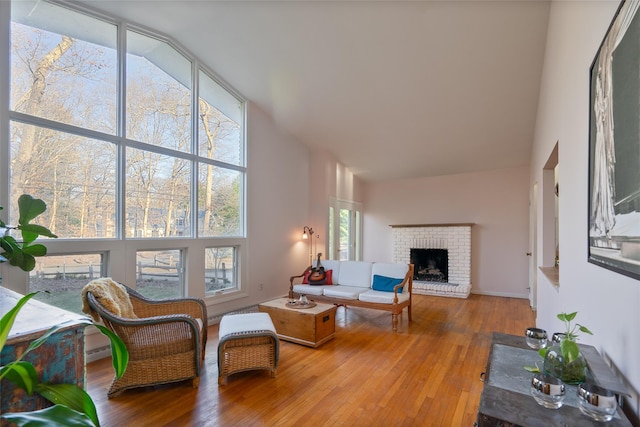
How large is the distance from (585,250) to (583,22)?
1.32 metres

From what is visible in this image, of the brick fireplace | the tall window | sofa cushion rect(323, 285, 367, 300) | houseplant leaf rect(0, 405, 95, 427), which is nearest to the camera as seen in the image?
houseplant leaf rect(0, 405, 95, 427)

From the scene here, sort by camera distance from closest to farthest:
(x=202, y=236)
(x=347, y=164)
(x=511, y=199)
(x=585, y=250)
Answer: (x=585, y=250), (x=202, y=236), (x=511, y=199), (x=347, y=164)

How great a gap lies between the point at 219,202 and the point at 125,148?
145cm

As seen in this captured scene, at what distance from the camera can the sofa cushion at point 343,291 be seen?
440 cm

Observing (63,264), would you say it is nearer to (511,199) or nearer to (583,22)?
(583,22)

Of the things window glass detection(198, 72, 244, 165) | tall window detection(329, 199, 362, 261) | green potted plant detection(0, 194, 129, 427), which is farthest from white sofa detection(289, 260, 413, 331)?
green potted plant detection(0, 194, 129, 427)

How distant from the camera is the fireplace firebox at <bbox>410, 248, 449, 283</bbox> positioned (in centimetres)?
665

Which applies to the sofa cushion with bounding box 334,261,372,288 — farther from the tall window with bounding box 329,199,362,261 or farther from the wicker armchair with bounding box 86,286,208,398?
the wicker armchair with bounding box 86,286,208,398

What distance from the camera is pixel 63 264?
10.2ft

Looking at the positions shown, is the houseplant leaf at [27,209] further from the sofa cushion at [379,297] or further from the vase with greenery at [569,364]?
the sofa cushion at [379,297]

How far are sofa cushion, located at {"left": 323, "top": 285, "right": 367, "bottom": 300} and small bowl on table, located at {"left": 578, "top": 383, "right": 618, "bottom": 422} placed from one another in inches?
139

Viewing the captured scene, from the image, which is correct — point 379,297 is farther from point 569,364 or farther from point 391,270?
point 569,364

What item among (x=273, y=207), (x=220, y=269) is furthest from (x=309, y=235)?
(x=220, y=269)

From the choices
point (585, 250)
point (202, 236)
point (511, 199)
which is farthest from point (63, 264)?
point (511, 199)
